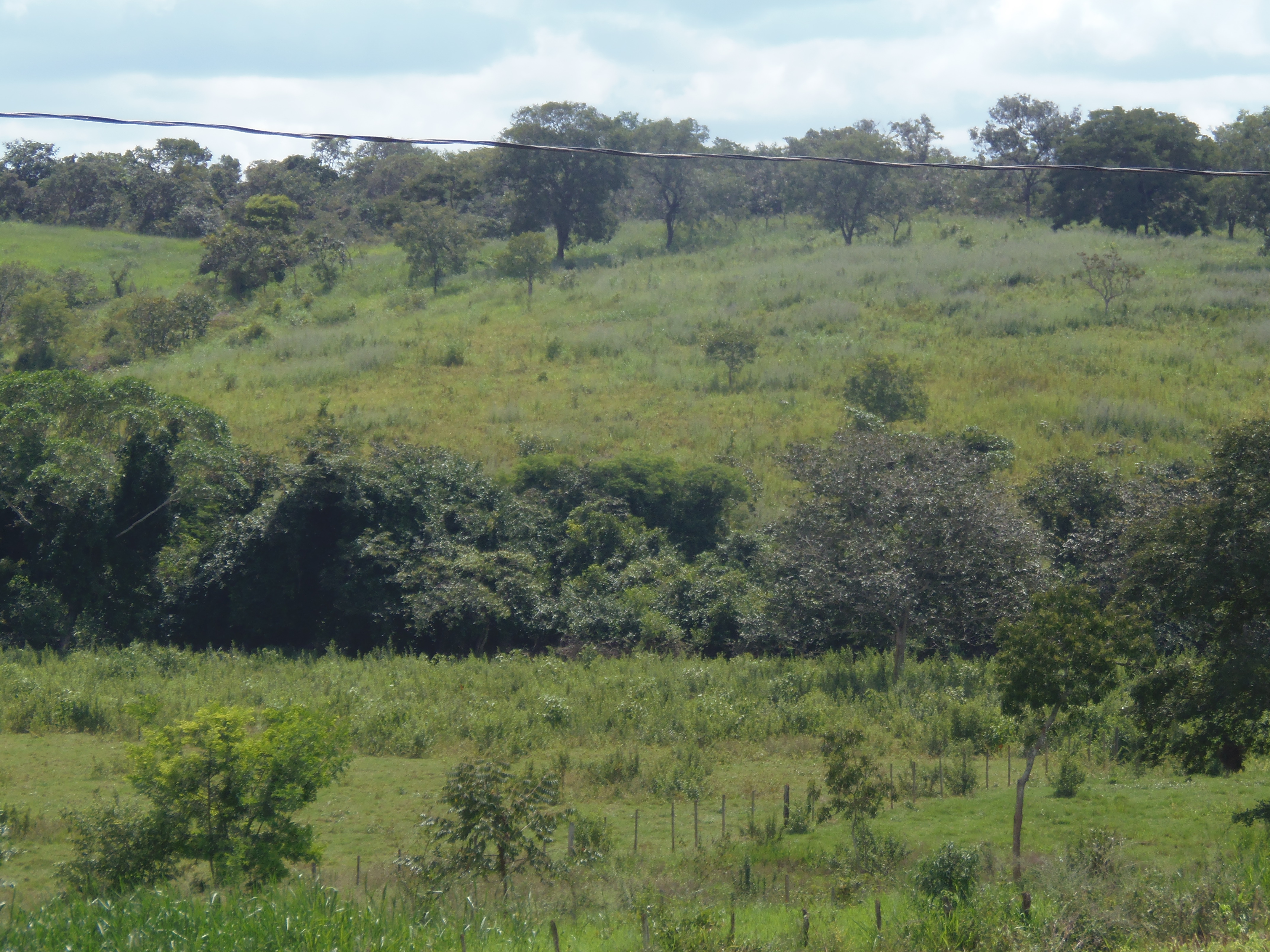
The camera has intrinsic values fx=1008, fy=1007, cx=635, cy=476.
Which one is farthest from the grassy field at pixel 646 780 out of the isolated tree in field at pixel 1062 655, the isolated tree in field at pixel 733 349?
the isolated tree in field at pixel 733 349

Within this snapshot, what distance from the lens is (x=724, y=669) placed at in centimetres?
2191

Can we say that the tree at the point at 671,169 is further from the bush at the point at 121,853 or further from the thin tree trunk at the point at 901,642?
the bush at the point at 121,853

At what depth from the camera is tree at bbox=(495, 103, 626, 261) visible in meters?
58.7

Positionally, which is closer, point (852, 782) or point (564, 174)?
point (852, 782)

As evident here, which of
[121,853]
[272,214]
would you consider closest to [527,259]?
[272,214]

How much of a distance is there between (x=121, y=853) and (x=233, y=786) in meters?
1.18

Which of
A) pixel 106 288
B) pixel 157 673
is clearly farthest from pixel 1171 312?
pixel 106 288

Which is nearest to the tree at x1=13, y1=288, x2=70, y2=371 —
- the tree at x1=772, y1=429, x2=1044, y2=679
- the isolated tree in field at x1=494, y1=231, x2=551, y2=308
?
the isolated tree in field at x1=494, y1=231, x2=551, y2=308

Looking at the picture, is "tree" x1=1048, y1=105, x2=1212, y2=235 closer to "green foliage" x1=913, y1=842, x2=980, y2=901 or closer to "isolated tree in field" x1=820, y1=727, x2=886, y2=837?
"isolated tree in field" x1=820, y1=727, x2=886, y2=837

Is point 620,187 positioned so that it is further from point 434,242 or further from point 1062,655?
point 1062,655

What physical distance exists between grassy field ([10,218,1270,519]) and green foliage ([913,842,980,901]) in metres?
19.2

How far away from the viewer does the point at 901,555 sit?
69.1 feet

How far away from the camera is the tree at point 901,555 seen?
68.5ft

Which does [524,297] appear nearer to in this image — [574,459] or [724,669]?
[574,459]
